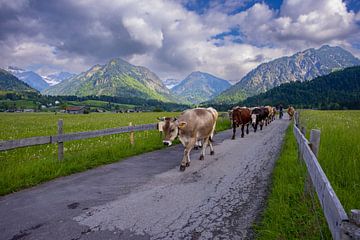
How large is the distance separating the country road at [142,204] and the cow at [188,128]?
0.83 metres

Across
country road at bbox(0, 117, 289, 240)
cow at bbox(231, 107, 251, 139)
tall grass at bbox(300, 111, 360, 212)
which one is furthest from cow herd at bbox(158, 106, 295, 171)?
cow at bbox(231, 107, 251, 139)

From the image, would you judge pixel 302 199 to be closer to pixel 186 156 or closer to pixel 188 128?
pixel 186 156

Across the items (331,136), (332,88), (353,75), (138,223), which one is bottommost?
(138,223)

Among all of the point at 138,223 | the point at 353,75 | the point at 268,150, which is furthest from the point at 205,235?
the point at 353,75

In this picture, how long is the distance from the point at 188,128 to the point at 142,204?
161 inches

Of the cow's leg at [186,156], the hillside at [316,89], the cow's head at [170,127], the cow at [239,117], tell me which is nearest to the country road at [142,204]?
the cow's leg at [186,156]

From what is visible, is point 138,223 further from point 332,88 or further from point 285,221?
point 332,88

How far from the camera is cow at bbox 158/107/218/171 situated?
8.02m

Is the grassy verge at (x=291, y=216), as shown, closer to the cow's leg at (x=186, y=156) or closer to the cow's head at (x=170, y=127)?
the cow's leg at (x=186, y=156)

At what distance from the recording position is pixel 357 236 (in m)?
1.54

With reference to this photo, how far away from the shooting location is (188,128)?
8.63 metres

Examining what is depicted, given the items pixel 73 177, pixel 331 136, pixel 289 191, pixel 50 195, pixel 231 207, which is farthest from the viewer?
pixel 331 136

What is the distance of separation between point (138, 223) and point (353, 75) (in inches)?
9058

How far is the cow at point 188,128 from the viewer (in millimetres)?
8023
